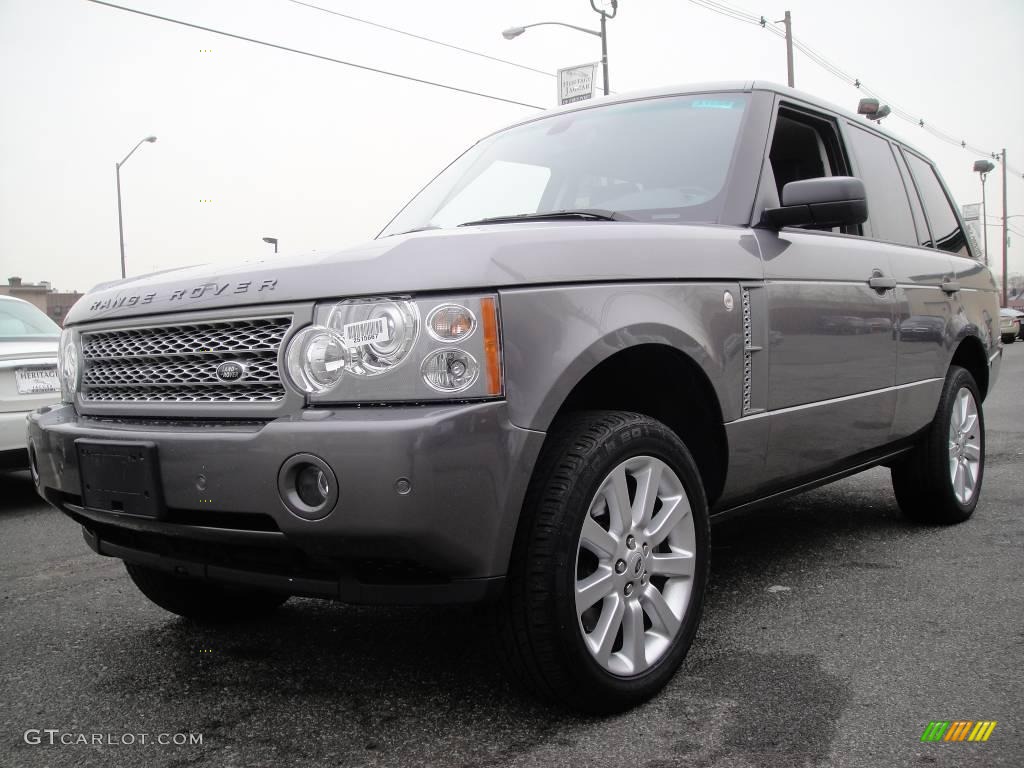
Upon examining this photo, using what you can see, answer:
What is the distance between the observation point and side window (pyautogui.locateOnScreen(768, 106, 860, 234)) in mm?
3535

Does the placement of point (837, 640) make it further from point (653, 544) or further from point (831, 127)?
point (831, 127)

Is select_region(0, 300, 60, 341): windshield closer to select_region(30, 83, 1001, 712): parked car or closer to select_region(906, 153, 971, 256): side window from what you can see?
select_region(30, 83, 1001, 712): parked car

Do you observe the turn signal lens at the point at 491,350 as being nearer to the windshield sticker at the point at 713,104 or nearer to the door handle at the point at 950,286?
the windshield sticker at the point at 713,104

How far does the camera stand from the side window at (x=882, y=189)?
13.4 ft

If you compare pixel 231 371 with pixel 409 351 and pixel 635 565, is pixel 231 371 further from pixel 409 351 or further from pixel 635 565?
pixel 635 565

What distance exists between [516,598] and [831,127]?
270cm

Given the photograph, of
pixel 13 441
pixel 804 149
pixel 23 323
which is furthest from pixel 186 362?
pixel 23 323

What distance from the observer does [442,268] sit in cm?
213

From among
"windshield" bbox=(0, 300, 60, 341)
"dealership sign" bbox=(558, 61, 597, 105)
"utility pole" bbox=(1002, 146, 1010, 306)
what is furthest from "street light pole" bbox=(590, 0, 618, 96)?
"utility pole" bbox=(1002, 146, 1010, 306)

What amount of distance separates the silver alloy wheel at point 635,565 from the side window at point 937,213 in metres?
2.65

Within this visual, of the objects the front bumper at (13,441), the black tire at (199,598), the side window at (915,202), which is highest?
the side window at (915,202)

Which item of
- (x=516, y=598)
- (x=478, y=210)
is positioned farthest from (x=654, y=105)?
(x=516, y=598)

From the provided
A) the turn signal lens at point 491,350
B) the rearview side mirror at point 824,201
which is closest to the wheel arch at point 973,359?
the rearview side mirror at point 824,201

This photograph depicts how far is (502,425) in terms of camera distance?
2.09 meters
